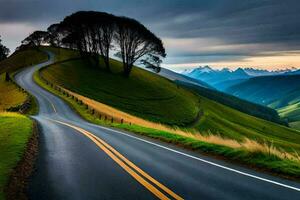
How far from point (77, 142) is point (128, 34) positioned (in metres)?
85.7

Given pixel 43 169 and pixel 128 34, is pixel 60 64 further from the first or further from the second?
pixel 43 169

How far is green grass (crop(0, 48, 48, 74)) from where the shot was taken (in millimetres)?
120488

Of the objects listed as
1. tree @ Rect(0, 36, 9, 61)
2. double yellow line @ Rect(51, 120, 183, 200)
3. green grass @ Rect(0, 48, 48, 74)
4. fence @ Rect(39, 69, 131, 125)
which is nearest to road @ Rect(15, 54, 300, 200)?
double yellow line @ Rect(51, 120, 183, 200)

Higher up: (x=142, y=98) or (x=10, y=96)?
(x=142, y=98)

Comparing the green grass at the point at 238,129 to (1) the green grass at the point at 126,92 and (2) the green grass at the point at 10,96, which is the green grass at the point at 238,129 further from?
(2) the green grass at the point at 10,96

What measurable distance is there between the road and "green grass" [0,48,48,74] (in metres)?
110

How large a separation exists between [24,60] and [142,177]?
412ft

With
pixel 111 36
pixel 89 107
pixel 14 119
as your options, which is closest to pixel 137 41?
pixel 111 36

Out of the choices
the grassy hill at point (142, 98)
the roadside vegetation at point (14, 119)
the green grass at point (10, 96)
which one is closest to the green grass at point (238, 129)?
the grassy hill at point (142, 98)

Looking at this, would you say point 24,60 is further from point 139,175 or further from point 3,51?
point 139,175

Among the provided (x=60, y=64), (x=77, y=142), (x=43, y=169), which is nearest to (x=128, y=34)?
(x=60, y=64)

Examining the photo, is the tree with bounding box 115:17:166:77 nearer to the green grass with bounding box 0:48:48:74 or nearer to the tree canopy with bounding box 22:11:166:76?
the tree canopy with bounding box 22:11:166:76

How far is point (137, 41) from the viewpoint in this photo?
102 m

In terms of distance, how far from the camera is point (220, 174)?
1112 centimetres
